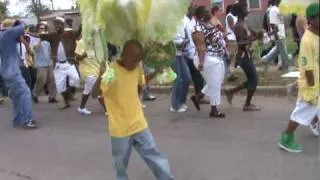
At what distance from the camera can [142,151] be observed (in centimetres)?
537

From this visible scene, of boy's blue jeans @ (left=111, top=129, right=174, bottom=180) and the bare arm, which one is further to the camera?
the bare arm

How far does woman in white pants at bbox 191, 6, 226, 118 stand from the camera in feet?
28.9

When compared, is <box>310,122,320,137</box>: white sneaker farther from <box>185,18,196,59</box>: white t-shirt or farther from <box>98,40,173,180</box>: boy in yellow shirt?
<box>98,40,173,180</box>: boy in yellow shirt

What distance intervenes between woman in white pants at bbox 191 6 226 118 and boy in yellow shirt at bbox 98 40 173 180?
3512mm

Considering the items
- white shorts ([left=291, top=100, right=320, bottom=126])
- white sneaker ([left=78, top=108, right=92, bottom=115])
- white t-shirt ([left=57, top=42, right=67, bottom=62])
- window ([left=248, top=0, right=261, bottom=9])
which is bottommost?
white sneaker ([left=78, top=108, right=92, bottom=115])

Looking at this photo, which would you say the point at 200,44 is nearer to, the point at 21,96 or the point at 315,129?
the point at 315,129

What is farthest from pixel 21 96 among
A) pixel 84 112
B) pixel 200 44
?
pixel 200 44

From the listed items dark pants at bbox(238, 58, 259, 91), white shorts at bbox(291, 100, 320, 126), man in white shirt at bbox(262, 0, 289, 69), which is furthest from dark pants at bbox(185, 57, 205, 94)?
white shorts at bbox(291, 100, 320, 126)

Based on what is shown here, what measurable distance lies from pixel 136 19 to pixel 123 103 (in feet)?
2.41

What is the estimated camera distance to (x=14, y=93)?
30.8 feet

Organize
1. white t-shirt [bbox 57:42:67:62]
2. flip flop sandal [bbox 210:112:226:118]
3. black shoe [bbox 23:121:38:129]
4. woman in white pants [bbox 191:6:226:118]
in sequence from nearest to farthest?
woman in white pants [bbox 191:6:226:118] → flip flop sandal [bbox 210:112:226:118] → black shoe [bbox 23:121:38:129] → white t-shirt [bbox 57:42:67:62]

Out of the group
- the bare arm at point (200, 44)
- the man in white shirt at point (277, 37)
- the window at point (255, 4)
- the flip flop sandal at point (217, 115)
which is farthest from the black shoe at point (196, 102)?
the window at point (255, 4)

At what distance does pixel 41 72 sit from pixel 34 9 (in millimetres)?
36252

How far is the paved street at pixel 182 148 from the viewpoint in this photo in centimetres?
643
